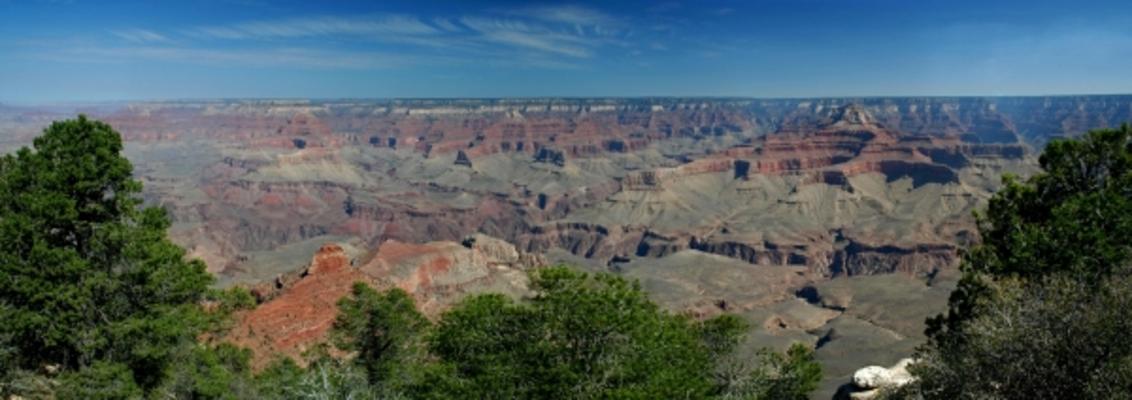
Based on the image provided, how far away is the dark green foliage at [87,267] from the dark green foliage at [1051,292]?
23293 mm

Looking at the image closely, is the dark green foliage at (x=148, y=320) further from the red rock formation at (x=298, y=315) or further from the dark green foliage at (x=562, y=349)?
the red rock formation at (x=298, y=315)

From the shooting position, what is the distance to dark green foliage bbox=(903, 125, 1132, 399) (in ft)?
55.8

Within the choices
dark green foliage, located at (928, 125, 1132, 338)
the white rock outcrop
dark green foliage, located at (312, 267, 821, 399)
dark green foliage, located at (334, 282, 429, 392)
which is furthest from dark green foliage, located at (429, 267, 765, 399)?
dark green foliage, located at (334, 282, 429, 392)

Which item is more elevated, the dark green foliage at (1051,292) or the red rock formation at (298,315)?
the dark green foliage at (1051,292)

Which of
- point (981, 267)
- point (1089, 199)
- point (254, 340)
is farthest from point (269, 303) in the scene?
point (1089, 199)

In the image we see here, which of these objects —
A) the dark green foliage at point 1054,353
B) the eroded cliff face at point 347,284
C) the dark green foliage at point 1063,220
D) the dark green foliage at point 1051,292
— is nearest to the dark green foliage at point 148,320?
the eroded cliff face at point 347,284

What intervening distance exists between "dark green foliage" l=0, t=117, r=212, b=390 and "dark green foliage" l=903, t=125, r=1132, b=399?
917 inches

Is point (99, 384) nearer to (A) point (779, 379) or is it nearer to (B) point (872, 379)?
(A) point (779, 379)

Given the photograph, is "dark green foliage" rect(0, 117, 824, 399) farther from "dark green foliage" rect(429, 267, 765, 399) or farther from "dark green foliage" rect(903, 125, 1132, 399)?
"dark green foliage" rect(903, 125, 1132, 399)

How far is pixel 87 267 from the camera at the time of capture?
22.9 meters

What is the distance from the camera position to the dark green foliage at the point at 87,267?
22.2 meters

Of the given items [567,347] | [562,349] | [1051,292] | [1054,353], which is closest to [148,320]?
[562,349]

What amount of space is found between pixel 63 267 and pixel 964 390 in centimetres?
2536

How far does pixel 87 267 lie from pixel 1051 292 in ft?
90.7
